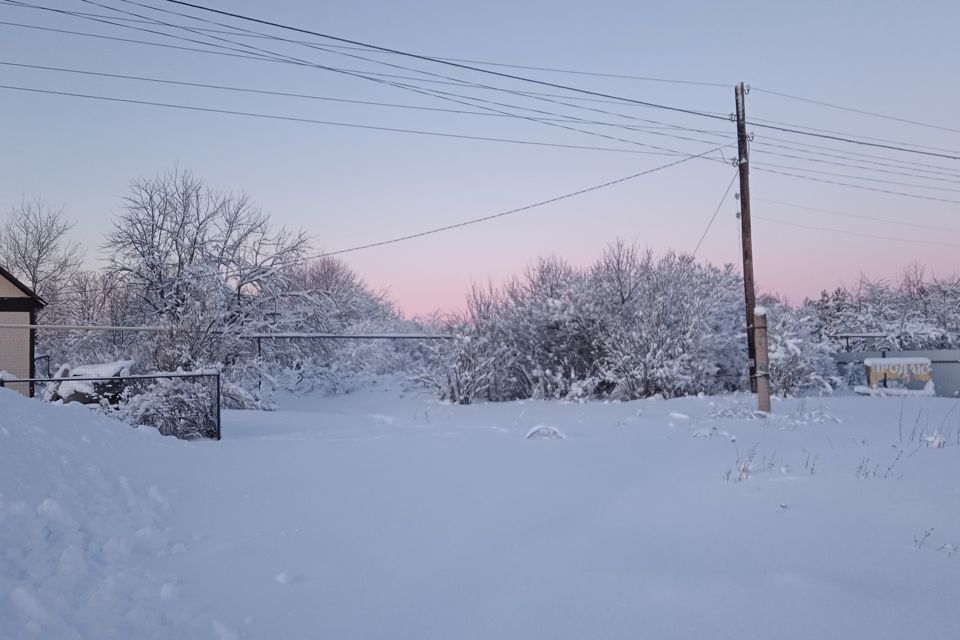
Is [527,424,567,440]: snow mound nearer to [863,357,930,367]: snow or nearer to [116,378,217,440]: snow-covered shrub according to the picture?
[116,378,217,440]: snow-covered shrub

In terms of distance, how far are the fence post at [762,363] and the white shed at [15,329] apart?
18586mm

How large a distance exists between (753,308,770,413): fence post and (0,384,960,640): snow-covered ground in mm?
3143

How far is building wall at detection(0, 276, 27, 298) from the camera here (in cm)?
1925

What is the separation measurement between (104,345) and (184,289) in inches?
245

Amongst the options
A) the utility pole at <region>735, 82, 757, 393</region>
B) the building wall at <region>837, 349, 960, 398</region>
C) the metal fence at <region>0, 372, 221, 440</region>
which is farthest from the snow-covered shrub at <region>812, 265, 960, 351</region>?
the metal fence at <region>0, 372, 221, 440</region>

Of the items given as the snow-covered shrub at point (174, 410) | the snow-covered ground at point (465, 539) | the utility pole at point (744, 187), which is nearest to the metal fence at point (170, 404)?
the snow-covered shrub at point (174, 410)

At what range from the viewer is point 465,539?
4711 mm

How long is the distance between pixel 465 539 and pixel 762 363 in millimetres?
7655

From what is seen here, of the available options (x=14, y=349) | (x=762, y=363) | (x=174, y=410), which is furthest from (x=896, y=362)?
(x=14, y=349)

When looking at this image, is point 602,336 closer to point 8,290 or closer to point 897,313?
point 8,290

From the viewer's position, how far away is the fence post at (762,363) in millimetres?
10641

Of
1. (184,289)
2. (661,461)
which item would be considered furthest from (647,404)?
(184,289)

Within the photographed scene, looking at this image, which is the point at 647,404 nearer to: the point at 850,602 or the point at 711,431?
the point at 711,431

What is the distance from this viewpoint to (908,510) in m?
4.66
